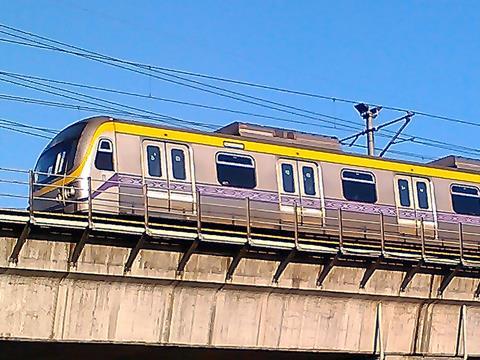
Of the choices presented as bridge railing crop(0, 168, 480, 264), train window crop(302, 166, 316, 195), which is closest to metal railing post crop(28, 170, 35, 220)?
bridge railing crop(0, 168, 480, 264)

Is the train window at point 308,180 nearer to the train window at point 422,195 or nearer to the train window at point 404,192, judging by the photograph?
the train window at point 404,192

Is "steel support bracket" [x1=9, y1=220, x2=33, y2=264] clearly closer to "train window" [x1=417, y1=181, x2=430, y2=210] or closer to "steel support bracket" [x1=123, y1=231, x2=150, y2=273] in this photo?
"steel support bracket" [x1=123, y1=231, x2=150, y2=273]

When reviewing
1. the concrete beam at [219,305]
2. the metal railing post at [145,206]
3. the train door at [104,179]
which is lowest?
the concrete beam at [219,305]

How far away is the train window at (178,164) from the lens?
2405 cm

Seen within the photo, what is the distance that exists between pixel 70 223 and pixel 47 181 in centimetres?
526

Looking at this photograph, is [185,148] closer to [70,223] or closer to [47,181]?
[47,181]

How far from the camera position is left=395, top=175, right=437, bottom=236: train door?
2833cm

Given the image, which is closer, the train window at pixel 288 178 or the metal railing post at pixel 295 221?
the metal railing post at pixel 295 221

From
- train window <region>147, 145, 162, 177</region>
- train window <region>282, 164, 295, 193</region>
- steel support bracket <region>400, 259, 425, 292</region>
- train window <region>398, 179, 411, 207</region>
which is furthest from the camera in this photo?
train window <region>398, 179, 411, 207</region>

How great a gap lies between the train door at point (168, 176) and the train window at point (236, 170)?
1.04m

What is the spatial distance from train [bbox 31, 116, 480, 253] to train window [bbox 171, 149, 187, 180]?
27mm

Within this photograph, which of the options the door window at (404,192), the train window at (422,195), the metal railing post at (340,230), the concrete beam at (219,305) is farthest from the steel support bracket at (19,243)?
the train window at (422,195)

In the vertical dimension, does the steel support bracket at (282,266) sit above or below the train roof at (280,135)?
below

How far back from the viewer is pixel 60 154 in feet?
79.5
